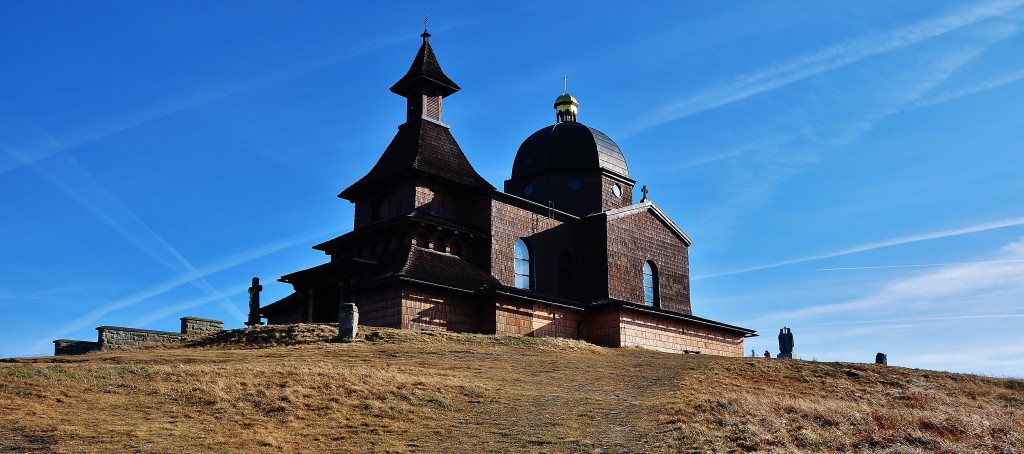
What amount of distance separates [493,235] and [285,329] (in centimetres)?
1140

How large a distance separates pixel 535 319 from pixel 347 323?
1035 centimetres

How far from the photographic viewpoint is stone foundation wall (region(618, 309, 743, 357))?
4400 cm

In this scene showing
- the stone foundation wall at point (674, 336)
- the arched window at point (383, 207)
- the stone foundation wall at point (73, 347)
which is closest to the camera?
the stone foundation wall at point (73, 347)

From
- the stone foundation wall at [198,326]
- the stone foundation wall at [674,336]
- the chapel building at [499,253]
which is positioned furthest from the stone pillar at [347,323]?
the stone foundation wall at [674,336]

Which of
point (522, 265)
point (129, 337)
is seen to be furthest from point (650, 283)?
point (129, 337)

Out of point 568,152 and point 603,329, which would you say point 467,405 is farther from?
point 568,152

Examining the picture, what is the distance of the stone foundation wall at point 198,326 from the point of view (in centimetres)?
3719

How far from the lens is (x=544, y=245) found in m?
46.2

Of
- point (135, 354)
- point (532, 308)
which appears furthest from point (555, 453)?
point (532, 308)

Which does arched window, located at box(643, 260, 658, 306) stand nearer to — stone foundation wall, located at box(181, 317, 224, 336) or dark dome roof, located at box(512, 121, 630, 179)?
dark dome roof, located at box(512, 121, 630, 179)

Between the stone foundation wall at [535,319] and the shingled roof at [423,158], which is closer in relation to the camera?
the stone foundation wall at [535,319]

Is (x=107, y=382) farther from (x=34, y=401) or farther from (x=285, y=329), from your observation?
(x=285, y=329)

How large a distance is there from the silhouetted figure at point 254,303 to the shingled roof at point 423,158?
18.1ft

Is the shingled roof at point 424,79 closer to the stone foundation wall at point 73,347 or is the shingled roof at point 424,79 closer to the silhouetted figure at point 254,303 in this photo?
the silhouetted figure at point 254,303
